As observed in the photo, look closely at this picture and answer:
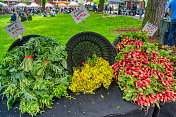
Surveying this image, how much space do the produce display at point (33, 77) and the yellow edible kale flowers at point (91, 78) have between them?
19cm

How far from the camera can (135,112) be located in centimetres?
177

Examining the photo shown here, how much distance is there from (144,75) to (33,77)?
1455mm

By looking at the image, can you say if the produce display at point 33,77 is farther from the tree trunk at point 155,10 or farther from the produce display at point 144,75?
the tree trunk at point 155,10

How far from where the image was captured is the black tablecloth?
167 cm

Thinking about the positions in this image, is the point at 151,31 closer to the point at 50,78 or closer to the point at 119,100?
the point at 119,100

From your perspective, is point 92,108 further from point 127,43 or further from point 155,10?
point 155,10

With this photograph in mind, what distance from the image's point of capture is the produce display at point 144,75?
1850 mm

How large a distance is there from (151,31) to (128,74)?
1361 millimetres

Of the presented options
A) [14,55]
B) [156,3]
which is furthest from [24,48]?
[156,3]

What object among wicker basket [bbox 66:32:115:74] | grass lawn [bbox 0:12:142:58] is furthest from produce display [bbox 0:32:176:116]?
grass lawn [bbox 0:12:142:58]

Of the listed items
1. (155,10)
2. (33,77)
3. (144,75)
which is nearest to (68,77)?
(33,77)

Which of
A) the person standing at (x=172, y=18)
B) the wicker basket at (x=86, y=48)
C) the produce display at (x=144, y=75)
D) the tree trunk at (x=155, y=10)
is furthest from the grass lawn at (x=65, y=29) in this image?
the produce display at (x=144, y=75)

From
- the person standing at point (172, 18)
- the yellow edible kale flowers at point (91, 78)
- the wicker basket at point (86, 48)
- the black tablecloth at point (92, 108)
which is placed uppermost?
the person standing at point (172, 18)

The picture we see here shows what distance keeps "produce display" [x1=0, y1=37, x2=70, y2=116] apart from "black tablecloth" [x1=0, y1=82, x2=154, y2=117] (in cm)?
9
